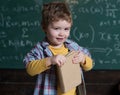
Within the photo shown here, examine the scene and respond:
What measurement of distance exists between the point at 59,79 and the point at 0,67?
216 cm

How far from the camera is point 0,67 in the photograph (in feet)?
11.7

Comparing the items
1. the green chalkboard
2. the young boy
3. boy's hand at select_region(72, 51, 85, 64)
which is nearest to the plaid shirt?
the young boy

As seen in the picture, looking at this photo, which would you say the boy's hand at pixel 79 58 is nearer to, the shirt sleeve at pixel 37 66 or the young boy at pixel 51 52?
the young boy at pixel 51 52

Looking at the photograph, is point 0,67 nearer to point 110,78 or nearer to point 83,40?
point 83,40

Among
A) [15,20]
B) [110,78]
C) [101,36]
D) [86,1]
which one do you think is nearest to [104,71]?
[110,78]

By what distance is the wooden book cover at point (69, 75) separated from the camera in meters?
1.48

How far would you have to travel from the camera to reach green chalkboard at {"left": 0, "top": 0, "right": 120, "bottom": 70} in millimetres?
3400

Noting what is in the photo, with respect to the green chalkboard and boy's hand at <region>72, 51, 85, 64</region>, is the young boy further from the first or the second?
the green chalkboard

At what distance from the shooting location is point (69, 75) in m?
1.52

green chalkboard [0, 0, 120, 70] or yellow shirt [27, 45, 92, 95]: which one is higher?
yellow shirt [27, 45, 92, 95]

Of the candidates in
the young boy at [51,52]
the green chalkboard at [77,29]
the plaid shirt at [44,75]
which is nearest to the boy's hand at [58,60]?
the young boy at [51,52]

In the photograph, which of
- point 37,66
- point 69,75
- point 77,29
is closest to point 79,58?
point 69,75

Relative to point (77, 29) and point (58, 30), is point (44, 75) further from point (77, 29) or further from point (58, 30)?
point (77, 29)

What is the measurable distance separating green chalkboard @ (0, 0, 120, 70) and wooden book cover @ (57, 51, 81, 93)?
188 centimetres
